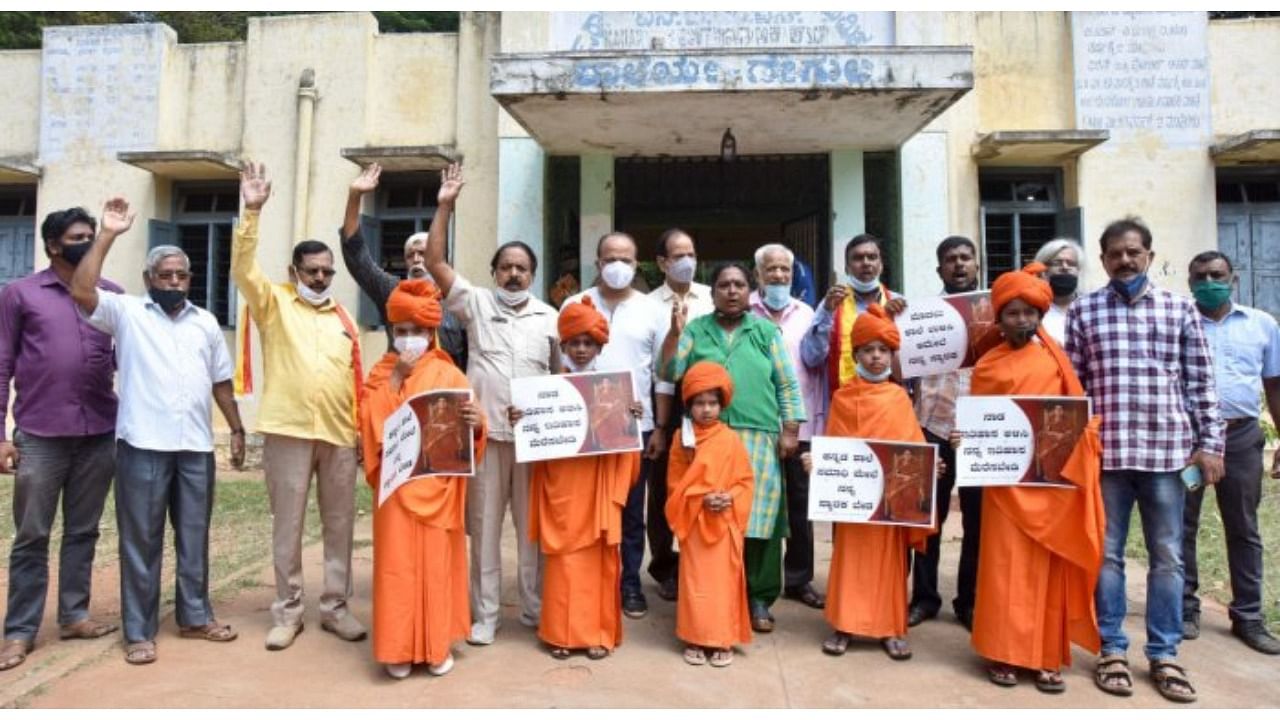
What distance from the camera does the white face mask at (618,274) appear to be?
4168 millimetres

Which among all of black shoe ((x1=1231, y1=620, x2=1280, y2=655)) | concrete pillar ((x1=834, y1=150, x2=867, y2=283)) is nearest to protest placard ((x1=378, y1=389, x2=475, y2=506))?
black shoe ((x1=1231, y1=620, x2=1280, y2=655))

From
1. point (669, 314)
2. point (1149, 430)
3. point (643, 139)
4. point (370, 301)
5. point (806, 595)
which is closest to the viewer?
point (1149, 430)

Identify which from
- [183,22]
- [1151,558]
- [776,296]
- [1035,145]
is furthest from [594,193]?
[183,22]

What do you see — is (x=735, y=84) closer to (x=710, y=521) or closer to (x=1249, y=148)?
(x=710, y=521)

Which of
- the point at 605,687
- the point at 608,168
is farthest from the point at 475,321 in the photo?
the point at 608,168

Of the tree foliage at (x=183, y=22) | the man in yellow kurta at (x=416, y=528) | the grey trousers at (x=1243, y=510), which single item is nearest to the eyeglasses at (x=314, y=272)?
the man in yellow kurta at (x=416, y=528)

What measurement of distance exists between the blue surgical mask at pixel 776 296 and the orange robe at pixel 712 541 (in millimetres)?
900

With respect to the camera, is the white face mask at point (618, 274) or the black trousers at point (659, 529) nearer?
the white face mask at point (618, 274)

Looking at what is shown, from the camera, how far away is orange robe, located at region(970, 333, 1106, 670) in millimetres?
3357

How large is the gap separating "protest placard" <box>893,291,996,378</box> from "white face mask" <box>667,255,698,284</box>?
1041mm

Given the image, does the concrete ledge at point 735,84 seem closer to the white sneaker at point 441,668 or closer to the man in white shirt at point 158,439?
the man in white shirt at point 158,439

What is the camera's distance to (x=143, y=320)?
377cm

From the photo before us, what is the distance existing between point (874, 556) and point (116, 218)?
3.49m

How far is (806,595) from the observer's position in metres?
4.47
